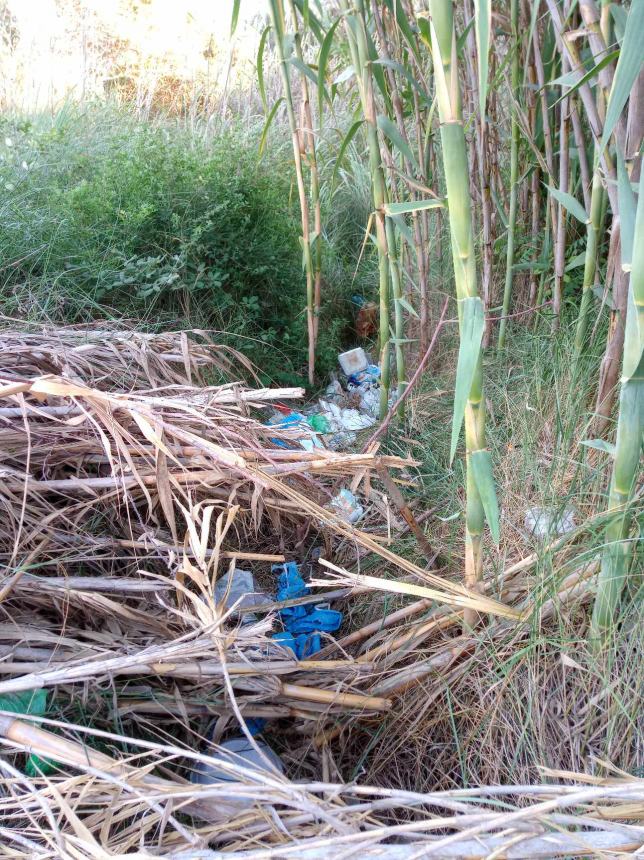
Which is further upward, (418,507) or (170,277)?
(170,277)

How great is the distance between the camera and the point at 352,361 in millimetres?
3240

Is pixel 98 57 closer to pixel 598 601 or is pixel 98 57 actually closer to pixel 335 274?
pixel 335 274

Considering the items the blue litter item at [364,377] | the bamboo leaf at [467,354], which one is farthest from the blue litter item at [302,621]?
the blue litter item at [364,377]

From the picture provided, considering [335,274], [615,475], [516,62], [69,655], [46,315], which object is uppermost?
[516,62]

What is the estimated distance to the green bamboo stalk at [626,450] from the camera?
986mm

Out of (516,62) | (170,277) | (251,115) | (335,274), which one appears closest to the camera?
(516,62)

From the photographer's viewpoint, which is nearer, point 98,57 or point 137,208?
point 137,208

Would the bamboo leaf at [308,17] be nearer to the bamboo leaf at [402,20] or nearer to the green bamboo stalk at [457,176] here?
the bamboo leaf at [402,20]

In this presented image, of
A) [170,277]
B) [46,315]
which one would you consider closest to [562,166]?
[170,277]

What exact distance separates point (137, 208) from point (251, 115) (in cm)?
313

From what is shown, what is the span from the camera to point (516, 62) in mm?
2422

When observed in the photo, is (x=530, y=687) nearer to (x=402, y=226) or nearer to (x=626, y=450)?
(x=626, y=450)

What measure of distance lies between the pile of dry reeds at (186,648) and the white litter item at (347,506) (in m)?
0.04

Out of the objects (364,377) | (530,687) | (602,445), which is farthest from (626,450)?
(364,377)
